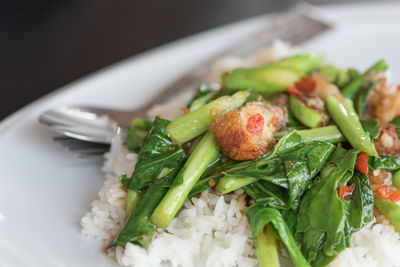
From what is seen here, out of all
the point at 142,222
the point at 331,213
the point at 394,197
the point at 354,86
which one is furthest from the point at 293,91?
the point at 142,222

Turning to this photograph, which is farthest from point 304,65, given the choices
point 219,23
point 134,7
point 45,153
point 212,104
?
point 134,7

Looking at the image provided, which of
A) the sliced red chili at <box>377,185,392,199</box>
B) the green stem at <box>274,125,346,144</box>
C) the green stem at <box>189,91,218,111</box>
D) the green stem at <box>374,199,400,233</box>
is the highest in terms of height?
the green stem at <box>189,91,218,111</box>

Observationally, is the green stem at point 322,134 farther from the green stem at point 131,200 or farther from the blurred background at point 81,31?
the blurred background at point 81,31

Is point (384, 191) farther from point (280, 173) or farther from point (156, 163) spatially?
point (156, 163)

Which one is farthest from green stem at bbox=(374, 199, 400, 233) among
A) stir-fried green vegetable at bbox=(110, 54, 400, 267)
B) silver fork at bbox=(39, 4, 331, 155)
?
silver fork at bbox=(39, 4, 331, 155)

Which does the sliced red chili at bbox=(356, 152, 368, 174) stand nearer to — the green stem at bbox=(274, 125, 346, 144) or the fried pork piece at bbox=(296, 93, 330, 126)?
the green stem at bbox=(274, 125, 346, 144)
